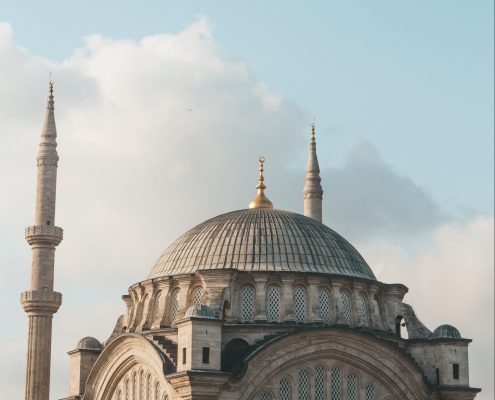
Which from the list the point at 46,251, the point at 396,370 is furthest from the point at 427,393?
the point at 46,251

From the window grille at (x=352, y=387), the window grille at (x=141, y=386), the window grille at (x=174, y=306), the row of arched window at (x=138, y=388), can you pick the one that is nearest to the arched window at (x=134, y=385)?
the row of arched window at (x=138, y=388)

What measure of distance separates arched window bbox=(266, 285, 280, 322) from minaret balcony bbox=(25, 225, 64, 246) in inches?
433

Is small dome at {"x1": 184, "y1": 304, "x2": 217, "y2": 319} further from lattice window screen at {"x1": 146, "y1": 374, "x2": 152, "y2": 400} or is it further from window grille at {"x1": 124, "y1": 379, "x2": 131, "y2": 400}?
window grille at {"x1": 124, "y1": 379, "x2": 131, "y2": 400}

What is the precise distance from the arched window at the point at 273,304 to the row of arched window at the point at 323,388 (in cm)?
226

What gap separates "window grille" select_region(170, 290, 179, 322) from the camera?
143 ft

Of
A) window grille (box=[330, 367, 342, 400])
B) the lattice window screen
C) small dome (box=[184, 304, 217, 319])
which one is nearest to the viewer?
small dome (box=[184, 304, 217, 319])

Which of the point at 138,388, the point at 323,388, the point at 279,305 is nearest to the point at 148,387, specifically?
the point at 138,388

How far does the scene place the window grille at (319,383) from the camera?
41.1 metres

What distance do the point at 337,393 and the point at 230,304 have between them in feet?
15.6

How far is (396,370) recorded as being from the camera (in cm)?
4222

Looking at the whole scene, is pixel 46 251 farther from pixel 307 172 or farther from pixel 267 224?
pixel 307 172

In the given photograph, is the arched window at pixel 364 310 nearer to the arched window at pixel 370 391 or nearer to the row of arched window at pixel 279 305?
the row of arched window at pixel 279 305

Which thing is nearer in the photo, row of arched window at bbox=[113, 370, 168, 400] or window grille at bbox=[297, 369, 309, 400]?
window grille at bbox=[297, 369, 309, 400]

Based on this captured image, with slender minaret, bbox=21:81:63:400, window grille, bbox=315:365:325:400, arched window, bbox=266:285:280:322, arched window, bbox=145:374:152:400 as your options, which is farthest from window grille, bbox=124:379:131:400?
window grille, bbox=315:365:325:400
